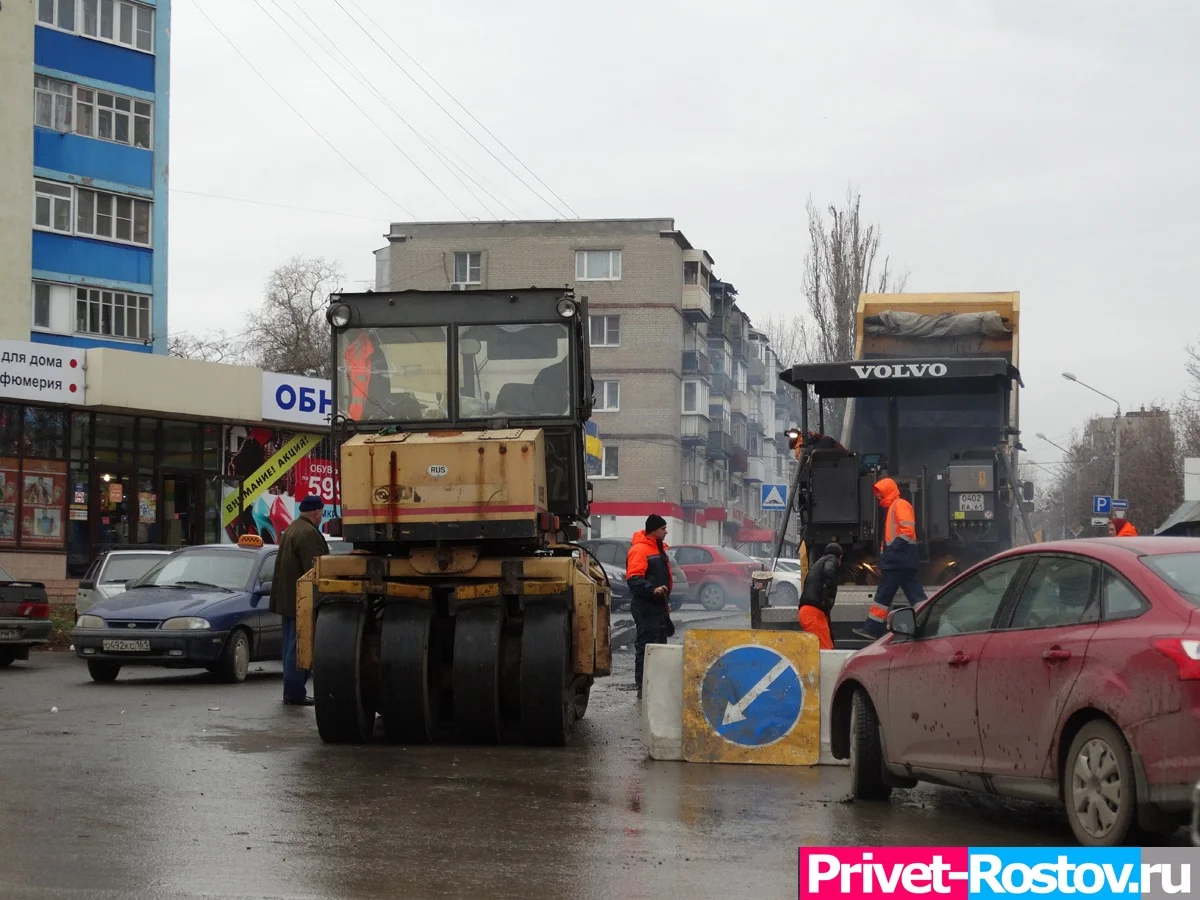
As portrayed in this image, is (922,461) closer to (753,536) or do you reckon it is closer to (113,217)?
(113,217)

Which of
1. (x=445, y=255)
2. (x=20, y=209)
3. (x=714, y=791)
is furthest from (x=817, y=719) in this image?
(x=445, y=255)

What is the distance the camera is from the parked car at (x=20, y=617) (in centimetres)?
2116

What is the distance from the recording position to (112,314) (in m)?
→ 44.8

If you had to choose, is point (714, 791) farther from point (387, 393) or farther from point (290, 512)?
point (290, 512)

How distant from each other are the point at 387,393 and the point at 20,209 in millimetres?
32436

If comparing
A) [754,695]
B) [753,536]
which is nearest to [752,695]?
[754,695]

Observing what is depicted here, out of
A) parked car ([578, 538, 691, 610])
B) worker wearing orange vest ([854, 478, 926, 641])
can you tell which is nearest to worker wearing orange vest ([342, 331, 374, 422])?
worker wearing orange vest ([854, 478, 926, 641])

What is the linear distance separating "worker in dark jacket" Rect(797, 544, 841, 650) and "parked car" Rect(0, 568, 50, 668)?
11.2 metres

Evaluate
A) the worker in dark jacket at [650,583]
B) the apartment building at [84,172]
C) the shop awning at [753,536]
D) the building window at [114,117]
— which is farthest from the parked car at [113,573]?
the shop awning at [753,536]

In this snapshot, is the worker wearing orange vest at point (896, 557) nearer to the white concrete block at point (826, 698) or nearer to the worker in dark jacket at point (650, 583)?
the white concrete block at point (826, 698)

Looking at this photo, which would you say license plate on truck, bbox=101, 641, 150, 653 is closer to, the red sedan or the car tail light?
the red sedan

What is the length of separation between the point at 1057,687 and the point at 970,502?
7.82 metres

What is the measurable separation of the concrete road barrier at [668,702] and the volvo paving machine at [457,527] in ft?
2.30

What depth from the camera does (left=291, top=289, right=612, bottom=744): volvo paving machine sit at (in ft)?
40.4
